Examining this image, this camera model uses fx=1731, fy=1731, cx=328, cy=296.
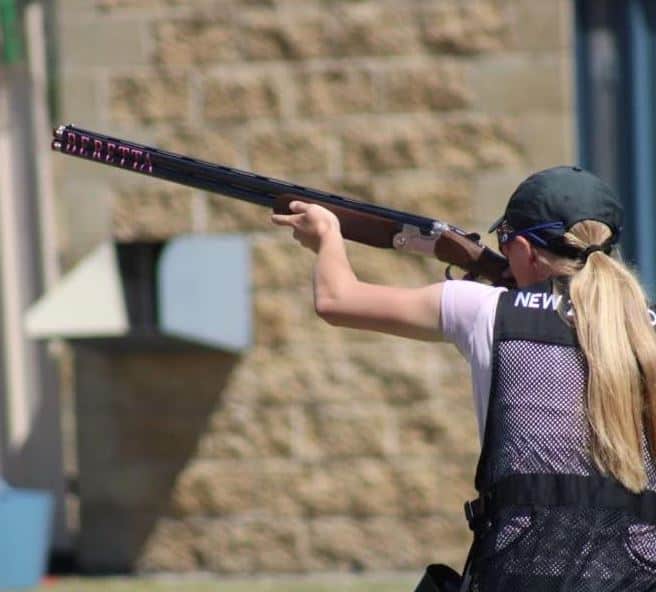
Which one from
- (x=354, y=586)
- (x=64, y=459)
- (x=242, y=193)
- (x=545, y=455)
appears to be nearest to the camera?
(x=545, y=455)

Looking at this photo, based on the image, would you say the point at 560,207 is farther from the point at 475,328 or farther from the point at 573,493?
the point at 573,493

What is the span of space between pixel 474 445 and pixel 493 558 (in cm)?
438

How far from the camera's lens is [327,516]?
8.01 m

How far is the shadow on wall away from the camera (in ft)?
26.5

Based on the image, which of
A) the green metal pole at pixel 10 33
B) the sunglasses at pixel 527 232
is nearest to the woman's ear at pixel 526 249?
the sunglasses at pixel 527 232

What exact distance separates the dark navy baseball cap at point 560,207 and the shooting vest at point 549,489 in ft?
0.64

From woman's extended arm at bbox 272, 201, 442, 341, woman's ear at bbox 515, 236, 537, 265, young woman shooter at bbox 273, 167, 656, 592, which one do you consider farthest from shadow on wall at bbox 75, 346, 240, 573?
young woman shooter at bbox 273, 167, 656, 592

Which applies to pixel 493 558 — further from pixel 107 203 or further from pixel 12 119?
pixel 12 119

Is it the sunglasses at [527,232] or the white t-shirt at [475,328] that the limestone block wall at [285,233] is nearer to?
the sunglasses at [527,232]

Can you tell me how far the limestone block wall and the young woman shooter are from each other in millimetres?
4286

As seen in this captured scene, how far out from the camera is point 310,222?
386cm

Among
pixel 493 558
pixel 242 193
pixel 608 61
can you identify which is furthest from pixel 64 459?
pixel 493 558

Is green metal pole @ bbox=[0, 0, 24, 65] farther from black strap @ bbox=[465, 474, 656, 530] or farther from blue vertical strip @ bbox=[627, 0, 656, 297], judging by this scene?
black strap @ bbox=[465, 474, 656, 530]

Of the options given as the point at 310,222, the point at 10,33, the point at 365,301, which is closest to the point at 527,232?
the point at 365,301
